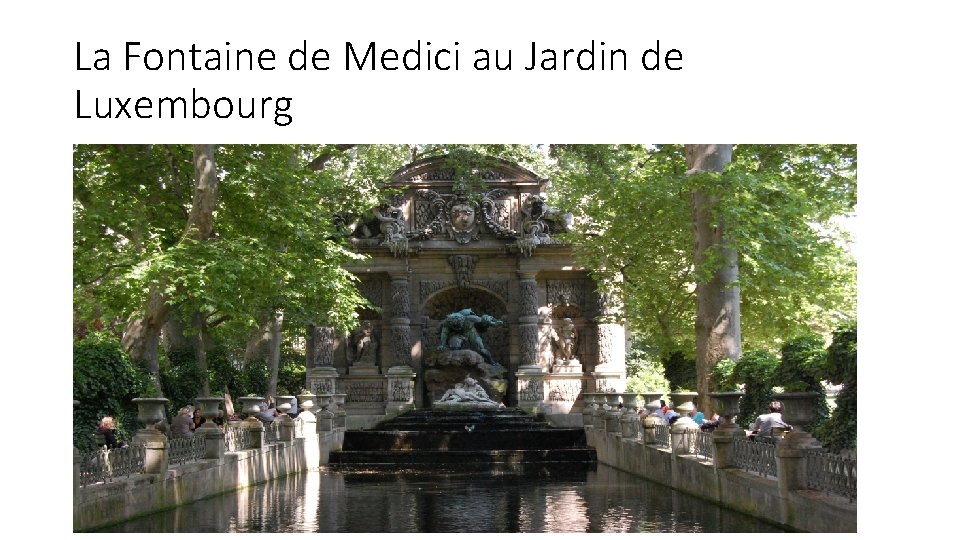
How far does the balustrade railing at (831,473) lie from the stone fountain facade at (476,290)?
20.3 metres

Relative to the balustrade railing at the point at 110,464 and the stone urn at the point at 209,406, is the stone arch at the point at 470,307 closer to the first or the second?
the stone urn at the point at 209,406

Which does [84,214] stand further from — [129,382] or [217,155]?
[129,382]

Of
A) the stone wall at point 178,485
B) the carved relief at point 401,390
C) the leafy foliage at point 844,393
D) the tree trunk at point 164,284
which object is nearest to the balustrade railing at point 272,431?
the stone wall at point 178,485

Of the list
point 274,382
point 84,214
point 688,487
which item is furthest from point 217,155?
point 688,487

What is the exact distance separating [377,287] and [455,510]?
1928cm

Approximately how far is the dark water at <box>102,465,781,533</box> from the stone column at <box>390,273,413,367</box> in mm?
13057

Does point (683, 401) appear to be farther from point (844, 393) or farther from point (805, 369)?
point (844, 393)

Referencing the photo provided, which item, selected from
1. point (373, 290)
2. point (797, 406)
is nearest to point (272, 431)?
point (797, 406)

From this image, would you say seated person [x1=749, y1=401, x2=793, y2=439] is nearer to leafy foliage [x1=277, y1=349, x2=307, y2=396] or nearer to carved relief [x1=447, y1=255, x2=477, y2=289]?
carved relief [x1=447, y1=255, x2=477, y2=289]

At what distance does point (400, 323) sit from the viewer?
3297 cm

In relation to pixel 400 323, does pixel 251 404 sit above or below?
below

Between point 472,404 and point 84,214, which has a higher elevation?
point 84,214

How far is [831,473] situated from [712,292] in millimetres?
12114
